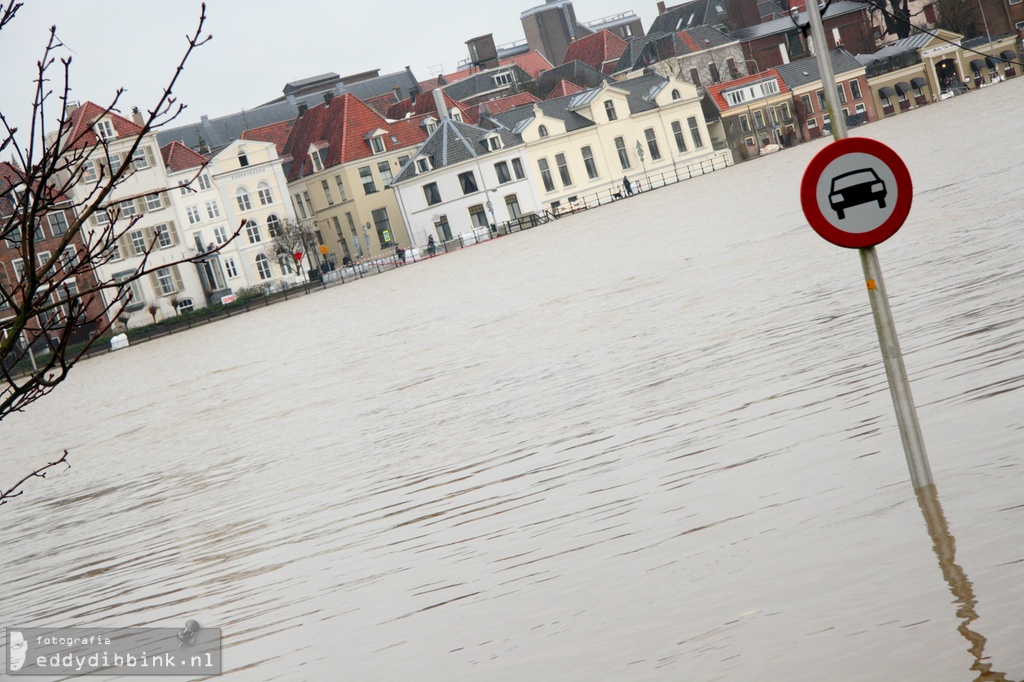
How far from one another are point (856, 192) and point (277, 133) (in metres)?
102

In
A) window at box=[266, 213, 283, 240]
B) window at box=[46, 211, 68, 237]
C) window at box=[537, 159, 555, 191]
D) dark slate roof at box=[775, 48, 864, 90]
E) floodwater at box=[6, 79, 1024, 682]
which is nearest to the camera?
floodwater at box=[6, 79, 1024, 682]

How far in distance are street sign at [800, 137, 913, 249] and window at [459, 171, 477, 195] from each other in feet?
259

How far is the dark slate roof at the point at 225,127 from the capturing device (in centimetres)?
10819

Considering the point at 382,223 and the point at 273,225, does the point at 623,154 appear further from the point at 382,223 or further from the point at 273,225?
the point at 273,225

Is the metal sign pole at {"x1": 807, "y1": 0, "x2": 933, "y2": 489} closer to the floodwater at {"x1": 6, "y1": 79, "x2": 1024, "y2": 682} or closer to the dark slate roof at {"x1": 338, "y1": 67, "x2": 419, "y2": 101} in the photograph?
the floodwater at {"x1": 6, "y1": 79, "x2": 1024, "y2": 682}

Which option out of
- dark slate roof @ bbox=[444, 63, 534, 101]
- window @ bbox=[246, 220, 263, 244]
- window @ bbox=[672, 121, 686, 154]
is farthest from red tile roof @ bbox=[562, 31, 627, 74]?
window @ bbox=[246, 220, 263, 244]

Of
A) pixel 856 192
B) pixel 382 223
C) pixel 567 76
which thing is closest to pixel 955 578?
pixel 856 192

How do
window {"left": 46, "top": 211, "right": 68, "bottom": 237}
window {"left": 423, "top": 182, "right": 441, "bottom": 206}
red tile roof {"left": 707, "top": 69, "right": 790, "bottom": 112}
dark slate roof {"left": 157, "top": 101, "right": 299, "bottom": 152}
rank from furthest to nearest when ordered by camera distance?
dark slate roof {"left": 157, "top": 101, "right": 299, "bottom": 152} < red tile roof {"left": 707, "top": 69, "right": 790, "bottom": 112} < window {"left": 423, "top": 182, "right": 441, "bottom": 206} < window {"left": 46, "top": 211, "right": 68, "bottom": 237}

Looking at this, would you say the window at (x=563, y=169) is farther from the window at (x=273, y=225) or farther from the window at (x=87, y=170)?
the window at (x=87, y=170)

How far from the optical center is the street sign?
588 cm

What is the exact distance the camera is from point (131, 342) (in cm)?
6850

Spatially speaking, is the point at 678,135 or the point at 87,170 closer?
the point at 87,170

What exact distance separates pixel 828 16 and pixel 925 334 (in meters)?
113

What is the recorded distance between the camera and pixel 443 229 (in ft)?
281
